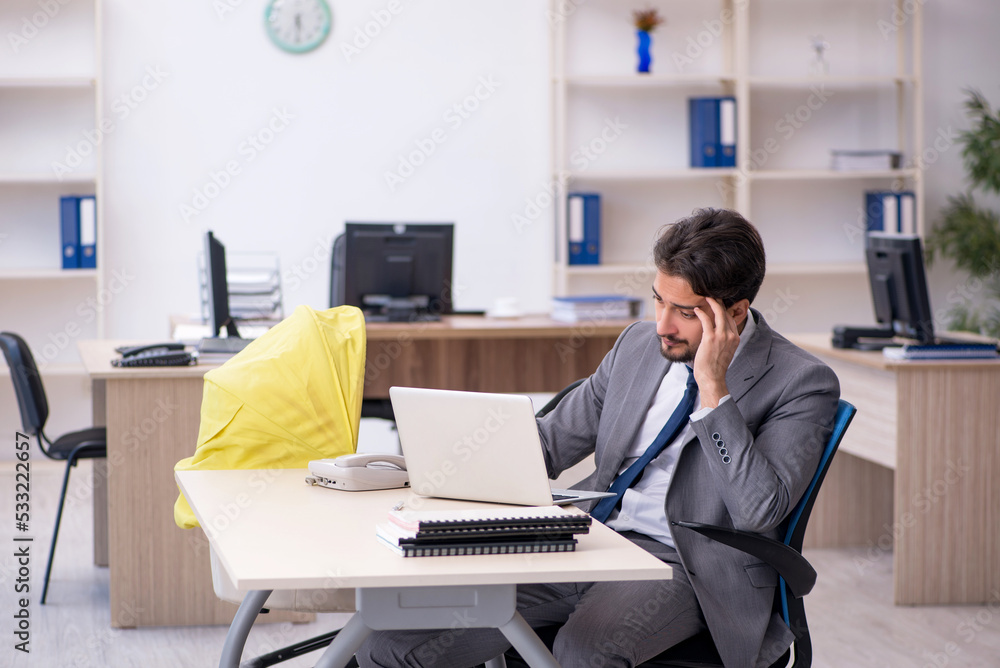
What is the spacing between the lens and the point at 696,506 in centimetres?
189

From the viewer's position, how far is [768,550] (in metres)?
1.77

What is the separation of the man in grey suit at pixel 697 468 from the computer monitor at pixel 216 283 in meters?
1.64

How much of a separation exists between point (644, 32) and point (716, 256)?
12.2 ft

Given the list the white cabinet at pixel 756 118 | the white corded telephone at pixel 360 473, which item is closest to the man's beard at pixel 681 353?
the white corded telephone at pixel 360 473

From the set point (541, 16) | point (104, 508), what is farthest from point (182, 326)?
point (541, 16)

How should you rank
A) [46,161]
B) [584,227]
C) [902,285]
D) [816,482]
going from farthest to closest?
1. [584,227]
2. [46,161]
3. [902,285]
4. [816,482]

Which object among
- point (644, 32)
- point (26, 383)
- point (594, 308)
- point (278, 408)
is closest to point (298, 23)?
point (644, 32)

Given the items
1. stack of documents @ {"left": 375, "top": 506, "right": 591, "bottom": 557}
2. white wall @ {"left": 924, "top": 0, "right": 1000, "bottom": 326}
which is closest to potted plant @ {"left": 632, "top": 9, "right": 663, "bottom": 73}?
white wall @ {"left": 924, "top": 0, "right": 1000, "bottom": 326}

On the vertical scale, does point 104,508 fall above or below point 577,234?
below

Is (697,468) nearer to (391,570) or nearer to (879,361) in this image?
(391,570)

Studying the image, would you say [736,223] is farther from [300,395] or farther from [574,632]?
[300,395]

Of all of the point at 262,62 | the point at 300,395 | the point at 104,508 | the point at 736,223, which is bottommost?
the point at 104,508

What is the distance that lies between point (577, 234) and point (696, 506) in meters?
3.50

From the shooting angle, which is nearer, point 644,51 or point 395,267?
point 395,267
